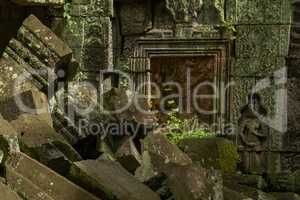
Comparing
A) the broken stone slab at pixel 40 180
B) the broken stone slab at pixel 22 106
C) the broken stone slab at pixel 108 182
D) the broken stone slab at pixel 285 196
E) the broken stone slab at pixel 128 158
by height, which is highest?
the broken stone slab at pixel 22 106

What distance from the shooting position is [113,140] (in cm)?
553

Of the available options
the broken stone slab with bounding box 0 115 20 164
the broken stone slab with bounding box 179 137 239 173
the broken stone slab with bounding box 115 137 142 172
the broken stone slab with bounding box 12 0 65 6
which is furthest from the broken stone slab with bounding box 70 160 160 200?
the broken stone slab with bounding box 12 0 65 6

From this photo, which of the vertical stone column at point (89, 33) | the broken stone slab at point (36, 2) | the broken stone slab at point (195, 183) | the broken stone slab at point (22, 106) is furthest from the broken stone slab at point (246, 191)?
the vertical stone column at point (89, 33)

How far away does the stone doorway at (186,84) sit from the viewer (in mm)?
8703

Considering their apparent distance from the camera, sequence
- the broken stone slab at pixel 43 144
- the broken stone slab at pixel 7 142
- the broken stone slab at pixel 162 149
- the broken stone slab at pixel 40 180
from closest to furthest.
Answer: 1. the broken stone slab at pixel 40 180
2. the broken stone slab at pixel 7 142
3. the broken stone slab at pixel 43 144
4. the broken stone slab at pixel 162 149

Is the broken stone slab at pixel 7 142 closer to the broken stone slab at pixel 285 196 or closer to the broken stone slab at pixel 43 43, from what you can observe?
the broken stone slab at pixel 43 43

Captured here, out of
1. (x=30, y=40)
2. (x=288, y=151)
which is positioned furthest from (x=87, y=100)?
(x=288, y=151)

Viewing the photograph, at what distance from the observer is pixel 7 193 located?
3.23m

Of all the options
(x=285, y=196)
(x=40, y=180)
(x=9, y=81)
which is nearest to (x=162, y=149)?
(x=285, y=196)

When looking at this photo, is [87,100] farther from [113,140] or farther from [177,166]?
[177,166]

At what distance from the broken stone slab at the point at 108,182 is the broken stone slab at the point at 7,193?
2.04 feet

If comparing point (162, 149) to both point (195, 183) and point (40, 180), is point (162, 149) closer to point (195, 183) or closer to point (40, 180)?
point (195, 183)

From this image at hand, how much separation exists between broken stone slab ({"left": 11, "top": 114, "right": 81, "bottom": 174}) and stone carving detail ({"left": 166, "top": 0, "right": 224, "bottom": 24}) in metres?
4.43

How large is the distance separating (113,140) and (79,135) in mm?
324
